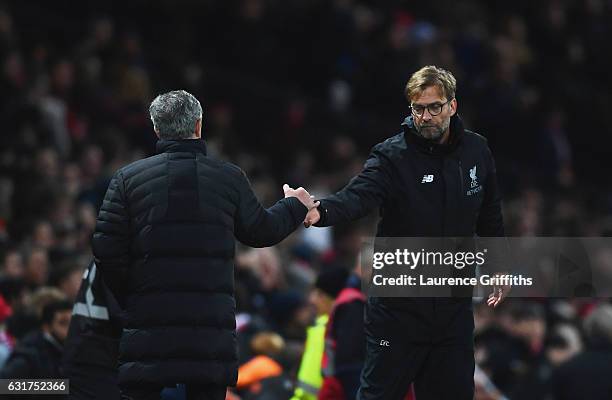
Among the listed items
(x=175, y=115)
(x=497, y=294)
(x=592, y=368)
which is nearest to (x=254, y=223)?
(x=175, y=115)

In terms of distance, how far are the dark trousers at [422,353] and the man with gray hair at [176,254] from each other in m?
0.83

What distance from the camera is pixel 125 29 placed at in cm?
1591

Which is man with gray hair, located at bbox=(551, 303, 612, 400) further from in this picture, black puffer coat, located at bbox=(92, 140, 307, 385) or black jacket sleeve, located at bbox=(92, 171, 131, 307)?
black jacket sleeve, located at bbox=(92, 171, 131, 307)

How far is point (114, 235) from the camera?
6.54 m

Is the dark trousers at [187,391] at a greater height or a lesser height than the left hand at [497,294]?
lesser

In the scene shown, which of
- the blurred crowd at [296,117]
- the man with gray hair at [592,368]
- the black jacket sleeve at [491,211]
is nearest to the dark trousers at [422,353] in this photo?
the black jacket sleeve at [491,211]

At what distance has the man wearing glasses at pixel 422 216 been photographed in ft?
23.0

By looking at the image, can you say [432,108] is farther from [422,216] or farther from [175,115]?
[175,115]

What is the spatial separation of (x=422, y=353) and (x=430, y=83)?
1368 mm

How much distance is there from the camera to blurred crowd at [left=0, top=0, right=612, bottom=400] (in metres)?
11.9

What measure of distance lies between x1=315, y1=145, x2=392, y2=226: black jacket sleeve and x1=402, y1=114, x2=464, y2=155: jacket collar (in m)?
0.17

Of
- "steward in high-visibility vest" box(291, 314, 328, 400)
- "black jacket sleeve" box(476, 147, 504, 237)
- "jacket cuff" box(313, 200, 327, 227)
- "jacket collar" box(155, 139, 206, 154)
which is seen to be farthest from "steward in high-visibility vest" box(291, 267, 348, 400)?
"jacket collar" box(155, 139, 206, 154)

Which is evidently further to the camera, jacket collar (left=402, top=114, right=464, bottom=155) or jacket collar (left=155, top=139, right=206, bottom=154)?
jacket collar (left=402, top=114, right=464, bottom=155)

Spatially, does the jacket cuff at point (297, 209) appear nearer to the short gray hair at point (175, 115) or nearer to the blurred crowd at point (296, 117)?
the short gray hair at point (175, 115)
